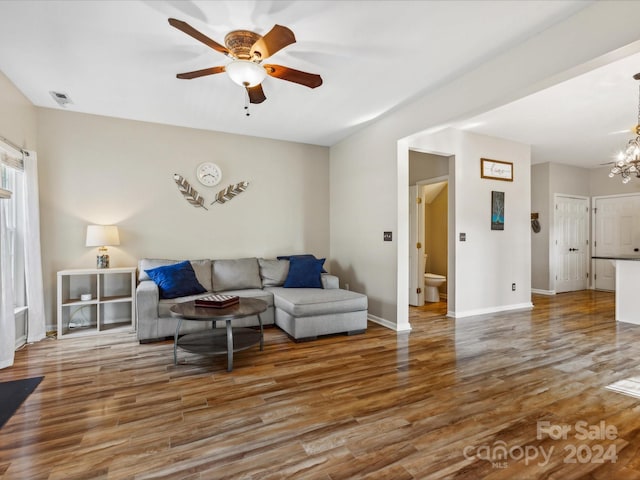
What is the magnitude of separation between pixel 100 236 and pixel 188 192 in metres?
1.25

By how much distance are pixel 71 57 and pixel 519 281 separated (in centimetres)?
633

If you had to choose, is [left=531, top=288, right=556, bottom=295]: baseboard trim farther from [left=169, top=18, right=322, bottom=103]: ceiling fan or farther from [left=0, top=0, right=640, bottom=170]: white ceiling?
[left=169, top=18, right=322, bottom=103]: ceiling fan

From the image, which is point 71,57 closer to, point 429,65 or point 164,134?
point 164,134

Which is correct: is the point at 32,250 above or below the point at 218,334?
above

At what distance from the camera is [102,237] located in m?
3.93

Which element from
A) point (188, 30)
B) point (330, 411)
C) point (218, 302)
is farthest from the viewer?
point (218, 302)

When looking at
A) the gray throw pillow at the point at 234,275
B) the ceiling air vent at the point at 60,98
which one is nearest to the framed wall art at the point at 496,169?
the gray throw pillow at the point at 234,275

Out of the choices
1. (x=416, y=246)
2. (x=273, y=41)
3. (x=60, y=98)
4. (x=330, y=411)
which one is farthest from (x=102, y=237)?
(x=416, y=246)

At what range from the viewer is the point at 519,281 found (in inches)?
210

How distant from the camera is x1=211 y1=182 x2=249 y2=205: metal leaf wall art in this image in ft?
16.1

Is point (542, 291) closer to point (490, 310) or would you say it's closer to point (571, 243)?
point (571, 243)

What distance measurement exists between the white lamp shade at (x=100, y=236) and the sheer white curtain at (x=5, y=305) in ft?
2.74

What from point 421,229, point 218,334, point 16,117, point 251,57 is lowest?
point 218,334

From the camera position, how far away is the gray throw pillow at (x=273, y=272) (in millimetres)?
4727
